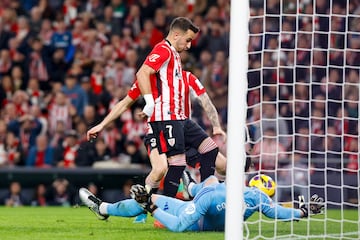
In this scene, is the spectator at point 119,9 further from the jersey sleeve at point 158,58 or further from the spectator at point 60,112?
the jersey sleeve at point 158,58

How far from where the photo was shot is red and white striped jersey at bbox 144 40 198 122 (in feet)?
36.6

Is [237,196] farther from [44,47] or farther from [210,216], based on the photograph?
[44,47]

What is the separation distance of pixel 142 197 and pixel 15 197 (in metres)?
7.87

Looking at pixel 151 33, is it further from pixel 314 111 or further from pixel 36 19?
pixel 314 111

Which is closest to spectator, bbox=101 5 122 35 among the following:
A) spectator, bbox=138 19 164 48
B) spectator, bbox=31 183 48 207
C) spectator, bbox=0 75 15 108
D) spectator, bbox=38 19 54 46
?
spectator, bbox=138 19 164 48

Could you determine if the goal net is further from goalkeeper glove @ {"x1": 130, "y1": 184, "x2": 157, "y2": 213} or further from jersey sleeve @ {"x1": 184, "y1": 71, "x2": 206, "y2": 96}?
goalkeeper glove @ {"x1": 130, "y1": 184, "x2": 157, "y2": 213}

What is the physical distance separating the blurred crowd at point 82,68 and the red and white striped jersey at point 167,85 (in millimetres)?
6625

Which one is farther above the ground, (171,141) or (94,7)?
(94,7)

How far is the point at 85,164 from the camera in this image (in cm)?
1783

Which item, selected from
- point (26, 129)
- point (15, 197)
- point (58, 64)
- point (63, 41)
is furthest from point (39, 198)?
point (63, 41)

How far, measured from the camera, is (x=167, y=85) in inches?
444

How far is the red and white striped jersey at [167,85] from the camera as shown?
11.2 meters

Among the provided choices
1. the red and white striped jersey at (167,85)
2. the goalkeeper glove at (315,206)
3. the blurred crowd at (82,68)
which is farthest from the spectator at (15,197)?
the goalkeeper glove at (315,206)

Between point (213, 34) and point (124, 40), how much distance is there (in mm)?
1681
